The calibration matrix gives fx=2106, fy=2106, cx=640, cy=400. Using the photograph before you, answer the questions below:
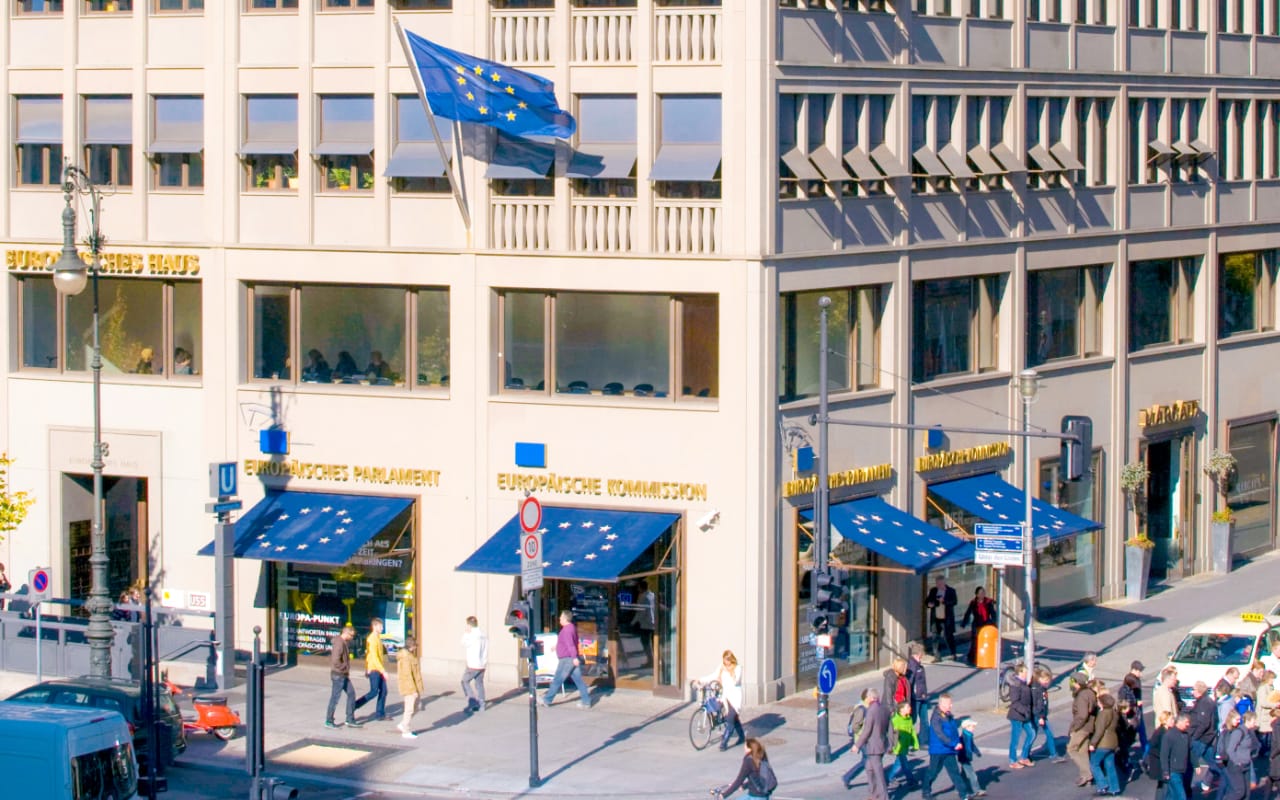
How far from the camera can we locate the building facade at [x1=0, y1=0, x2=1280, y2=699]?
36.9 m

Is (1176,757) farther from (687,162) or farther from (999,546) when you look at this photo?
(687,162)

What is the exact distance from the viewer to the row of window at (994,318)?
38406mm

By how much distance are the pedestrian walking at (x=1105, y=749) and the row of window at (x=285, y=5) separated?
1413cm

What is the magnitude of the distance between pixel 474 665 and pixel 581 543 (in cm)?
283

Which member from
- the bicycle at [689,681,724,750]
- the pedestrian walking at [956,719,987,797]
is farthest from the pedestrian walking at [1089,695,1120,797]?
the bicycle at [689,681,724,750]

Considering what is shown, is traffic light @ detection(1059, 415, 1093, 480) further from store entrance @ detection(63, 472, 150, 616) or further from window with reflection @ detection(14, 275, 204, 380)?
store entrance @ detection(63, 472, 150, 616)

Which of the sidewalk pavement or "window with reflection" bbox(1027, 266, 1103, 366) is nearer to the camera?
the sidewalk pavement

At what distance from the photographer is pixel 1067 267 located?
4547 cm

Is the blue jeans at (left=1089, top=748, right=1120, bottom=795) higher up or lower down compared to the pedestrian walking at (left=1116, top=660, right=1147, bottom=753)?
lower down

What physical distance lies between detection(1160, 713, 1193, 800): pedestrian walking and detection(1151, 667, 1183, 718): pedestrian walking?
1853 millimetres

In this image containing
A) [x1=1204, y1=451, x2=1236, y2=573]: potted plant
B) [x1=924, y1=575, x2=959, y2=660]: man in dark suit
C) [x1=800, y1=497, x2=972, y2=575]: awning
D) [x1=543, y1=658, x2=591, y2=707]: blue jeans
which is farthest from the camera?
[x1=1204, y1=451, x2=1236, y2=573]: potted plant

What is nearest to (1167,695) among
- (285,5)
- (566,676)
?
(566,676)

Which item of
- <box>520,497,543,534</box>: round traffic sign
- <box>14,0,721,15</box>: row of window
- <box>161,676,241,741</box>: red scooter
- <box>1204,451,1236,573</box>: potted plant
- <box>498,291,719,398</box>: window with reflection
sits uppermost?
<box>14,0,721,15</box>: row of window

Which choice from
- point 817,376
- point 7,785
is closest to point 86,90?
point 817,376
